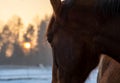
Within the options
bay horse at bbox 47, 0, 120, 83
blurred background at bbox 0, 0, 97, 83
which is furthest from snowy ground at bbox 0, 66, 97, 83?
bay horse at bbox 47, 0, 120, 83

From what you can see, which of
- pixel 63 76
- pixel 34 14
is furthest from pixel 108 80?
pixel 34 14

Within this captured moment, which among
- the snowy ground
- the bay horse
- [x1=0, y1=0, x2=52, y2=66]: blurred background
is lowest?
the snowy ground

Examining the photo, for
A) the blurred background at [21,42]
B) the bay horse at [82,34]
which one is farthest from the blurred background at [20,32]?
the bay horse at [82,34]

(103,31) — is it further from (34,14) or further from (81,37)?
(34,14)

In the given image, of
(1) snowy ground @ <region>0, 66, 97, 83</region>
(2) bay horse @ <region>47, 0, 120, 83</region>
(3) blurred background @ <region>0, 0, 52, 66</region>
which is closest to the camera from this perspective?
(2) bay horse @ <region>47, 0, 120, 83</region>

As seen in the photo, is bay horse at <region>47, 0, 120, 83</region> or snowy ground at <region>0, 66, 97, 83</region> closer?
bay horse at <region>47, 0, 120, 83</region>

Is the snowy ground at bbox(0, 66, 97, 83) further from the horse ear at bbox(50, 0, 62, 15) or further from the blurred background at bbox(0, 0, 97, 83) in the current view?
the horse ear at bbox(50, 0, 62, 15)

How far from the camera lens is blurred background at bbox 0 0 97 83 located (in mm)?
3562

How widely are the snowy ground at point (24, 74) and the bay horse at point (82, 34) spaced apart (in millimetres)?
2714

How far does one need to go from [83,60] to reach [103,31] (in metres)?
0.07

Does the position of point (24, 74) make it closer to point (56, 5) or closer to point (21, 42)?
point (21, 42)

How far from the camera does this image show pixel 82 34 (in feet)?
2.05

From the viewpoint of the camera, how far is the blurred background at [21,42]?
356cm

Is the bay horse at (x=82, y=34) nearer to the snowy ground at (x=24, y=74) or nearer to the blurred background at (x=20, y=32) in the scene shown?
the snowy ground at (x=24, y=74)
